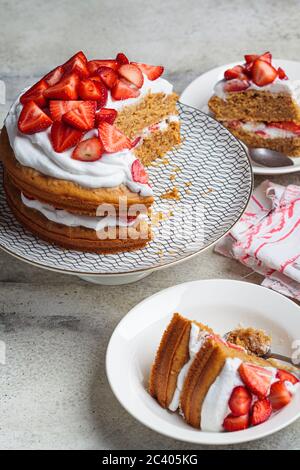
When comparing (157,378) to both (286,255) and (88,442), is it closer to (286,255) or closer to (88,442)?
(88,442)

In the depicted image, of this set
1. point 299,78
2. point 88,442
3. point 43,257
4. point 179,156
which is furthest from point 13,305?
point 299,78

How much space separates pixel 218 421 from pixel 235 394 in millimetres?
111

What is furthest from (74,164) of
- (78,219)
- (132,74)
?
(132,74)

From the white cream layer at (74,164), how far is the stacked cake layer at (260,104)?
1.13m

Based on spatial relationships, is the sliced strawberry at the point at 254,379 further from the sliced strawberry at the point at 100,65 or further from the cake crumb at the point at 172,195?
the sliced strawberry at the point at 100,65

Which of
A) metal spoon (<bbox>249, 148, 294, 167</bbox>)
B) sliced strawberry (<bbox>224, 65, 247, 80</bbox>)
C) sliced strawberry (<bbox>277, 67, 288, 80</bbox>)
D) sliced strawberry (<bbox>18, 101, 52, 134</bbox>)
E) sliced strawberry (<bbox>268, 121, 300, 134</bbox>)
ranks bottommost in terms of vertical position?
metal spoon (<bbox>249, 148, 294, 167</bbox>)

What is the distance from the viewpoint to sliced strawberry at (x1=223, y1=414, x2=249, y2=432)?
8.67 feet

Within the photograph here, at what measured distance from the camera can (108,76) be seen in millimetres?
3498

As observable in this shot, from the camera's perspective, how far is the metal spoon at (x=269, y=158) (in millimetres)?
3990

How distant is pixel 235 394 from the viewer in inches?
103

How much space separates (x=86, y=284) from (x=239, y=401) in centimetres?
109

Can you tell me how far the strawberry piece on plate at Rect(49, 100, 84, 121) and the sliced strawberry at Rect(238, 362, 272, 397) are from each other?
49.9 inches

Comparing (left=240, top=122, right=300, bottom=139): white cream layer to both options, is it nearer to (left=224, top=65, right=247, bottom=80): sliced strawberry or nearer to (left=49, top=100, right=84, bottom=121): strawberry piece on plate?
(left=224, top=65, right=247, bottom=80): sliced strawberry

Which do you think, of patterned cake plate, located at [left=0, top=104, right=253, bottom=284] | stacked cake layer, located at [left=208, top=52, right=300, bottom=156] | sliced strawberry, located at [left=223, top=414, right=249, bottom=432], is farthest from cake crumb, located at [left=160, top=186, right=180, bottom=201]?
sliced strawberry, located at [left=223, top=414, right=249, bottom=432]
